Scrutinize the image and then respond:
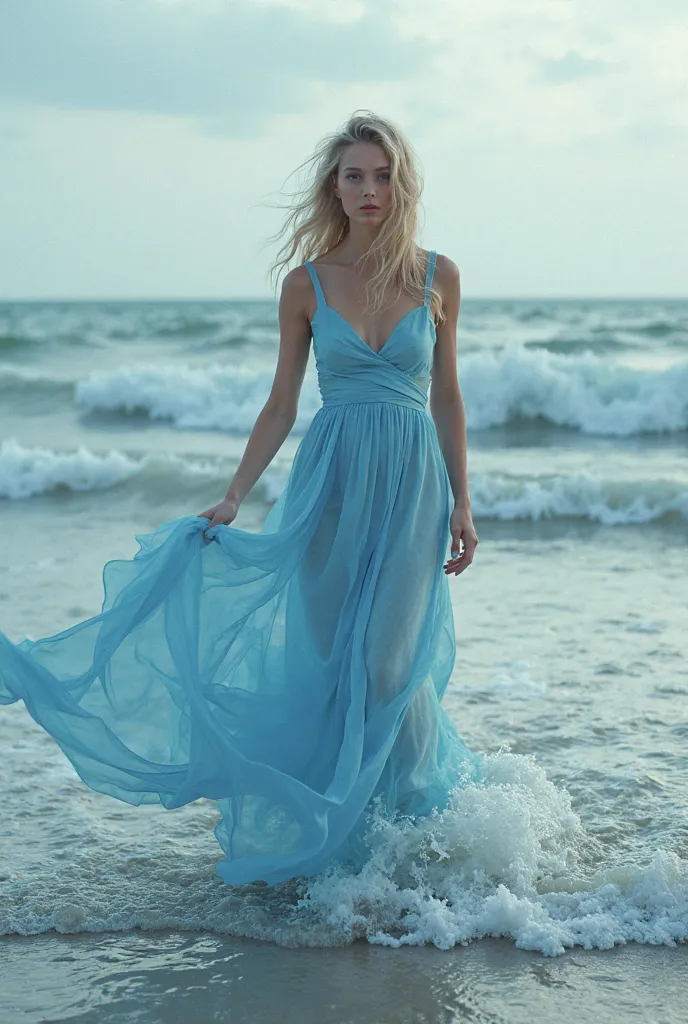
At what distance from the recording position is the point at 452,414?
3.83 metres

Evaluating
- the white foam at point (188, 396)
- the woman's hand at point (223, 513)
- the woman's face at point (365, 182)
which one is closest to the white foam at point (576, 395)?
the white foam at point (188, 396)

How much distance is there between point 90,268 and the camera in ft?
86.5

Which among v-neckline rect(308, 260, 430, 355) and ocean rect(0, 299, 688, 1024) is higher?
v-neckline rect(308, 260, 430, 355)

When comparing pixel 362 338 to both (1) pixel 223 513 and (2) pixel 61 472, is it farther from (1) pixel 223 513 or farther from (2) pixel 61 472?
(2) pixel 61 472

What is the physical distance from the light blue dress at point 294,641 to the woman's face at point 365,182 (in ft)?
0.76

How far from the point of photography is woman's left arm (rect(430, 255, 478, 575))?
3699 millimetres

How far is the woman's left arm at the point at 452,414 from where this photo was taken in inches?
146

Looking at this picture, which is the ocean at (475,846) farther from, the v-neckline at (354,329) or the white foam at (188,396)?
the white foam at (188,396)

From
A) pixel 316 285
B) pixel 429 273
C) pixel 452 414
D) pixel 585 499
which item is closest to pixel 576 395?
pixel 585 499

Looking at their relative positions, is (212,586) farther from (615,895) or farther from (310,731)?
(615,895)

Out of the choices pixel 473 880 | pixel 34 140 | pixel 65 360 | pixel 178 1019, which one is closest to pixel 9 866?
pixel 178 1019

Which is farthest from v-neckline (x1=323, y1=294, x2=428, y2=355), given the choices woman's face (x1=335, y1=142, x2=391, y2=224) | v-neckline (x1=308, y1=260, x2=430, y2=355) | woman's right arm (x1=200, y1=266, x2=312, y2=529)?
woman's face (x1=335, y1=142, x2=391, y2=224)

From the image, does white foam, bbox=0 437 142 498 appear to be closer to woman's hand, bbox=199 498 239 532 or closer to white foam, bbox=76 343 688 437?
white foam, bbox=76 343 688 437

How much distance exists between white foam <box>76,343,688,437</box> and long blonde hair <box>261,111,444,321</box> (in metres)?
12.0
